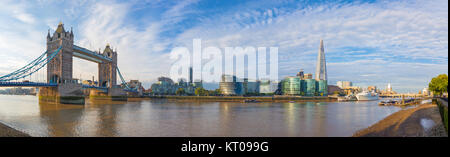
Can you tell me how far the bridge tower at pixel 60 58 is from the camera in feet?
156

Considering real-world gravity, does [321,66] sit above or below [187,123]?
above

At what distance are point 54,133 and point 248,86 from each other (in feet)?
438

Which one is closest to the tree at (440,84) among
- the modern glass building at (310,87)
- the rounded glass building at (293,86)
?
the rounded glass building at (293,86)

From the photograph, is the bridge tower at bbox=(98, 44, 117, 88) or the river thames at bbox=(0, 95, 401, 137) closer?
the river thames at bbox=(0, 95, 401, 137)

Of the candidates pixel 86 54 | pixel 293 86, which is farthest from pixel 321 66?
pixel 86 54

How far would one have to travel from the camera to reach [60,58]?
47.9 meters

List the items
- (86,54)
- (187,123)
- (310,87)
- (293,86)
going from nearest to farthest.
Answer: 1. (187,123)
2. (86,54)
3. (293,86)
4. (310,87)

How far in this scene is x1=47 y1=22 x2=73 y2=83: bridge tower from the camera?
47625 mm

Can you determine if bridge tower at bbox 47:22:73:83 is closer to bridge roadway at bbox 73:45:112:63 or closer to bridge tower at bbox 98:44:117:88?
bridge roadway at bbox 73:45:112:63

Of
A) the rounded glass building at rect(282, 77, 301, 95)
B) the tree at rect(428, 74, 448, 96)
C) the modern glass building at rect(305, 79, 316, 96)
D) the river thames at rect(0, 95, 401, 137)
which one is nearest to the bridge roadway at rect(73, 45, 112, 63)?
the river thames at rect(0, 95, 401, 137)

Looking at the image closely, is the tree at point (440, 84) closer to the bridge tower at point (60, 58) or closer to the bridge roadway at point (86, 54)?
the bridge tower at point (60, 58)

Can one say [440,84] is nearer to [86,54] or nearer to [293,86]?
[86,54]
